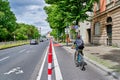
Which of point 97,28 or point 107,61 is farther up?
point 97,28

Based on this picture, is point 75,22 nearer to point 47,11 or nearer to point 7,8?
point 47,11

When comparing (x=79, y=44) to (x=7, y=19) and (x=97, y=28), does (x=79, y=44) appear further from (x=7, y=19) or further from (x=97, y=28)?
(x=7, y=19)

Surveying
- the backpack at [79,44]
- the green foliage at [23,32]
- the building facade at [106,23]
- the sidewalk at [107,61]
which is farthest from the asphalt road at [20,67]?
the green foliage at [23,32]

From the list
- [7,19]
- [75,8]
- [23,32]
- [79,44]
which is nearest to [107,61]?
[79,44]

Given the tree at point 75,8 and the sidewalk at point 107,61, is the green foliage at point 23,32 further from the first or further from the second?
the sidewalk at point 107,61

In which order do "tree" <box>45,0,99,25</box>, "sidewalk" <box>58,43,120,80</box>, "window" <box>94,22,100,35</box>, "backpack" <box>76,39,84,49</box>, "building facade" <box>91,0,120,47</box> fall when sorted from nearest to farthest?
"sidewalk" <box>58,43,120,80</box>, "backpack" <box>76,39,84,49</box>, "building facade" <box>91,0,120,47</box>, "tree" <box>45,0,99,25</box>, "window" <box>94,22,100,35</box>

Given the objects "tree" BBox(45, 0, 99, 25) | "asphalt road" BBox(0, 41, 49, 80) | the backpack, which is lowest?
"asphalt road" BBox(0, 41, 49, 80)

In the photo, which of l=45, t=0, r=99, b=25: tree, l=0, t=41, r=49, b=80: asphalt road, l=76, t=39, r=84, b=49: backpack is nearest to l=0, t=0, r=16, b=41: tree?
l=45, t=0, r=99, b=25: tree

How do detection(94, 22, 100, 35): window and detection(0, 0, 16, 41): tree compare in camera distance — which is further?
detection(0, 0, 16, 41): tree

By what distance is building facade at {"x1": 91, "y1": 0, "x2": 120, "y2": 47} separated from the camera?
29719 mm

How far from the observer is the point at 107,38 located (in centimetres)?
3400

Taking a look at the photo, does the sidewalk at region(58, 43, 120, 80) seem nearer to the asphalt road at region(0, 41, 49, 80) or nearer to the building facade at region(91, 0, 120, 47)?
the asphalt road at region(0, 41, 49, 80)

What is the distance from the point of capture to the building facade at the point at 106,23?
29.7 m

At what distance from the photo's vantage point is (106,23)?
3400cm
